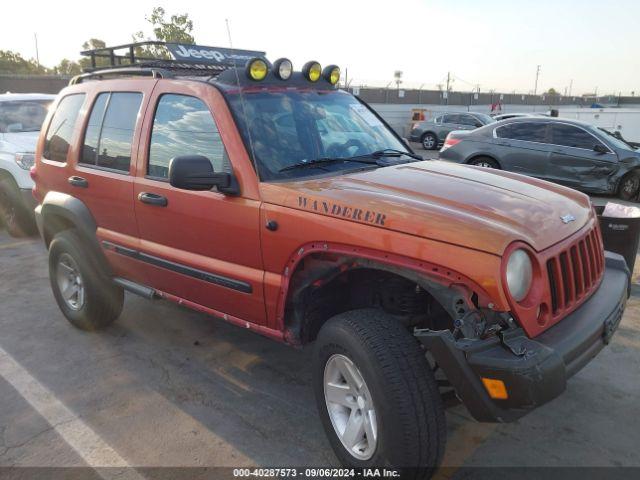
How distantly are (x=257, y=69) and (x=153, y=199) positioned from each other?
3.50 feet

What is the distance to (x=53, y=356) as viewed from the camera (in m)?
4.11

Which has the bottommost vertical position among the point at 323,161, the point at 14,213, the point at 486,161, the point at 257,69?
the point at 14,213

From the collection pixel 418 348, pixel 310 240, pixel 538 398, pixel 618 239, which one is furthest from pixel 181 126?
pixel 618 239

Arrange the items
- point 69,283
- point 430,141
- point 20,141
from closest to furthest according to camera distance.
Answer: point 69,283
point 20,141
point 430,141

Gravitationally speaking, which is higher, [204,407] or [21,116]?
[21,116]

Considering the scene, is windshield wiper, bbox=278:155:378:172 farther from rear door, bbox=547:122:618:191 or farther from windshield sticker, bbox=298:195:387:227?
rear door, bbox=547:122:618:191

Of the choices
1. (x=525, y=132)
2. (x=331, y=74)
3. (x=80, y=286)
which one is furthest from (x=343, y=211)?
(x=525, y=132)

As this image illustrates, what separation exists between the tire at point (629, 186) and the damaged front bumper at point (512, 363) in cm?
856

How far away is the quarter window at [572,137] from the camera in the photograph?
32.4 feet

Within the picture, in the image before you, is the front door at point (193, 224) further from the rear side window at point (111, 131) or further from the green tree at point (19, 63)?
the green tree at point (19, 63)

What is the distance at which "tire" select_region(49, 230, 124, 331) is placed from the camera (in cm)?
421

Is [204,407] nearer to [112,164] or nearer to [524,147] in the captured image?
[112,164]

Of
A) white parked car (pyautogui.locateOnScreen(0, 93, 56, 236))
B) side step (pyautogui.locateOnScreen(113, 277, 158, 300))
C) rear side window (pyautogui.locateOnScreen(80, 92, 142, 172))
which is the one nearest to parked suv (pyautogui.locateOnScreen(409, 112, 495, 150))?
white parked car (pyautogui.locateOnScreen(0, 93, 56, 236))

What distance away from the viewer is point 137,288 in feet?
12.8
